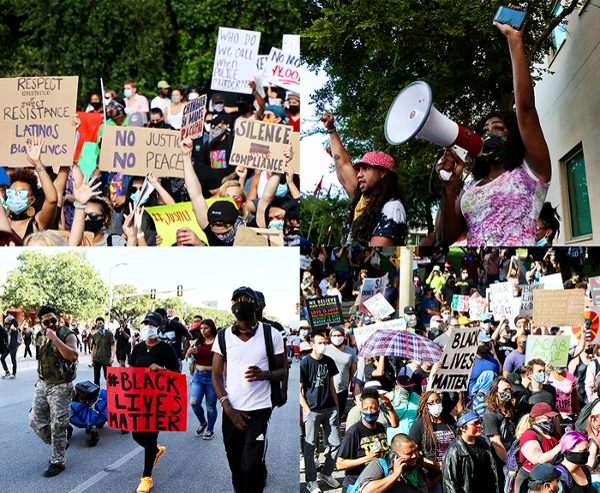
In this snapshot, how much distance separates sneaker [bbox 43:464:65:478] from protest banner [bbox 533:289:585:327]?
10.9 feet

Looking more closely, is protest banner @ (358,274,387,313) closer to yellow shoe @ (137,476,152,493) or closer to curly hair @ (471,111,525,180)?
yellow shoe @ (137,476,152,493)

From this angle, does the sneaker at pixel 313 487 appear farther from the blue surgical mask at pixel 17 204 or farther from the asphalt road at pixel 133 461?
the blue surgical mask at pixel 17 204

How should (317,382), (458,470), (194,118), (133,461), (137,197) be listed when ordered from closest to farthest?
(458,470) < (133,461) < (317,382) < (194,118) < (137,197)

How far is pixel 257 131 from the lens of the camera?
22.8ft

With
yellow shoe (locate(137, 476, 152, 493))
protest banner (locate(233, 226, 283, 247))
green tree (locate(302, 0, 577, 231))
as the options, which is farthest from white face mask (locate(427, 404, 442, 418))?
protest banner (locate(233, 226, 283, 247))

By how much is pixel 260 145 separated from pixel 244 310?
3.59 m

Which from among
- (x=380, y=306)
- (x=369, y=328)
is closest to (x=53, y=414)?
(x=369, y=328)

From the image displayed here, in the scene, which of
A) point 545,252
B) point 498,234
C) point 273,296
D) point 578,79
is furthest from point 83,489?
point 578,79

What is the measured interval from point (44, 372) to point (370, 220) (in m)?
3.23

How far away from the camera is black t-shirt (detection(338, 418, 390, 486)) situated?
3.59 m

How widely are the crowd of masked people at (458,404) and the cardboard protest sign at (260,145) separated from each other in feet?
11.0

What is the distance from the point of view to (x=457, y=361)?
395 centimetres

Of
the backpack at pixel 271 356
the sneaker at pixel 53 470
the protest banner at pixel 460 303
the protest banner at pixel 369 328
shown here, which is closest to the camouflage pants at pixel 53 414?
the sneaker at pixel 53 470

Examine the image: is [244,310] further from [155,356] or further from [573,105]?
[573,105]
